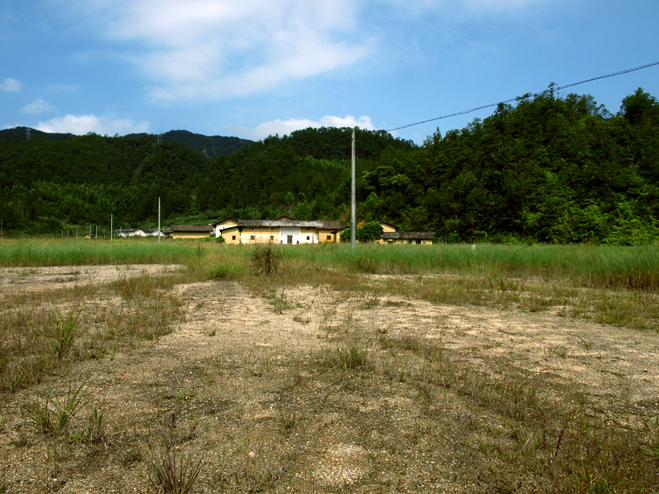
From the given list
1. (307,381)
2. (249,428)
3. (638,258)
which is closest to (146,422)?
(249,428)

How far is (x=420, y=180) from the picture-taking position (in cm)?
5250

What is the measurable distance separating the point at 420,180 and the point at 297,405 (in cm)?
5272

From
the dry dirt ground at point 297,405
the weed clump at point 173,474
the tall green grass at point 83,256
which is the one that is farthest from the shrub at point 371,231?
the weed clump at point 173,474

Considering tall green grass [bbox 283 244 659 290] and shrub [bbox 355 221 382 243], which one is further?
shrub [bbox 355 221 382 243]

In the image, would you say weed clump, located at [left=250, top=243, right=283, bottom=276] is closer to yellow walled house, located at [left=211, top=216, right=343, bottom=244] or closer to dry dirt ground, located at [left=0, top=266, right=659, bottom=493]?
dry dirt ground, located at [left=0, top=266, right=659, bottom=493]

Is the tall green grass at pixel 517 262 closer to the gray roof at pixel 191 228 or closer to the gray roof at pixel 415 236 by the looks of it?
the gray roof at pixel 415 236

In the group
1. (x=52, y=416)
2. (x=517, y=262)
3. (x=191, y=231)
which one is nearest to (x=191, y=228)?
(x=191, y=231)

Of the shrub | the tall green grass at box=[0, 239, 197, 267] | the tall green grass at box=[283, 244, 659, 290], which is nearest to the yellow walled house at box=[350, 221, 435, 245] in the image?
the shrub

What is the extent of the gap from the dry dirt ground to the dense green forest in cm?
2326

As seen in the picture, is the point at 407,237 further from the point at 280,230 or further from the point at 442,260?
the point at 442,260

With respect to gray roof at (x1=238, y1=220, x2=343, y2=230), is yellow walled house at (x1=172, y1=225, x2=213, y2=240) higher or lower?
lower

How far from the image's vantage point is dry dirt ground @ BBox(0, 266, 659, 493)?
5.57ft

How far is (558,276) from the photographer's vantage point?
387 inches

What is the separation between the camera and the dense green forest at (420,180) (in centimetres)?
3152
